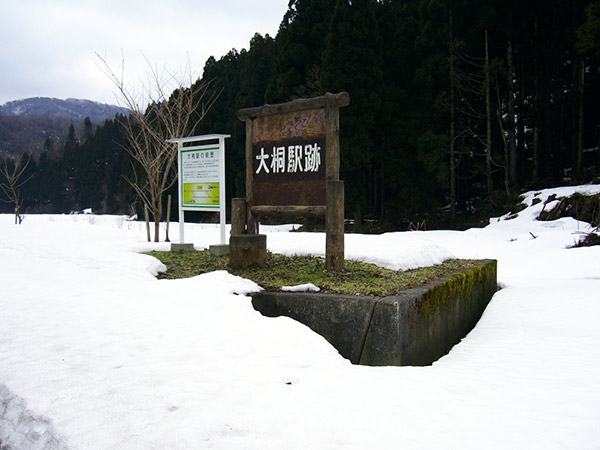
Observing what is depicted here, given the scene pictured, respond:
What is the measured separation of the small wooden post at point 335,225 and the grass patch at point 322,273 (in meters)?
0.14

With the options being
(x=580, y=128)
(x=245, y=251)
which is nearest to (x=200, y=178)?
(x=245, y=251)

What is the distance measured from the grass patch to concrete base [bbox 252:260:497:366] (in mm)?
212

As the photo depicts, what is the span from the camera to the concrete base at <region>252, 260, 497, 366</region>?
356 cm

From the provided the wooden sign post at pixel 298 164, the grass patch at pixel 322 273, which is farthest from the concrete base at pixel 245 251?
the wooden sign post at pixel 298 164

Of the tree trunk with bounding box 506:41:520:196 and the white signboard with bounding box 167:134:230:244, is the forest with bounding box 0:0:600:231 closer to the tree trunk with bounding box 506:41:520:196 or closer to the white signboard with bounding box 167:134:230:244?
the tree trunk with bounding box 506:41:520:196

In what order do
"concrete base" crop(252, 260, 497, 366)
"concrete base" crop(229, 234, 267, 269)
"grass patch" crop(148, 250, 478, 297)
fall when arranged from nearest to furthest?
1. "concrete base" crop(252, 260, 497, 366)
2. "grass patch" crop(148, 250, 478, 297)
3. "concrete base" crop(229, 234, 267, 269)

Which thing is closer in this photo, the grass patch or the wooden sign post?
the grass patch

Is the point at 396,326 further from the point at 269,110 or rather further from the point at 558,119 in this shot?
the point at 558,119

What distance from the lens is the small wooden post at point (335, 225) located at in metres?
4.96

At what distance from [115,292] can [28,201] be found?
159 feet

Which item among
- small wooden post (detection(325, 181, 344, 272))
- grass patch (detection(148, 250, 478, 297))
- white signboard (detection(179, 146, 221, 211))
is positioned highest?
white signboard (detection(179, 146, 221, 211))

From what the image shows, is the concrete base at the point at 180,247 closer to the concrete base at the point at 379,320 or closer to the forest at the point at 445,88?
the concrete base at the point at 379,320

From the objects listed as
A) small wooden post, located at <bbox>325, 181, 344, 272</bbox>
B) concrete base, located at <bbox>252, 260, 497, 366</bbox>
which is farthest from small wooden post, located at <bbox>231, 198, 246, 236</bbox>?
concrete base, located at <bbox>252, 260, 497, 366</bbox>

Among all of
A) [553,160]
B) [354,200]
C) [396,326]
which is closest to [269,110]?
[396,326]
